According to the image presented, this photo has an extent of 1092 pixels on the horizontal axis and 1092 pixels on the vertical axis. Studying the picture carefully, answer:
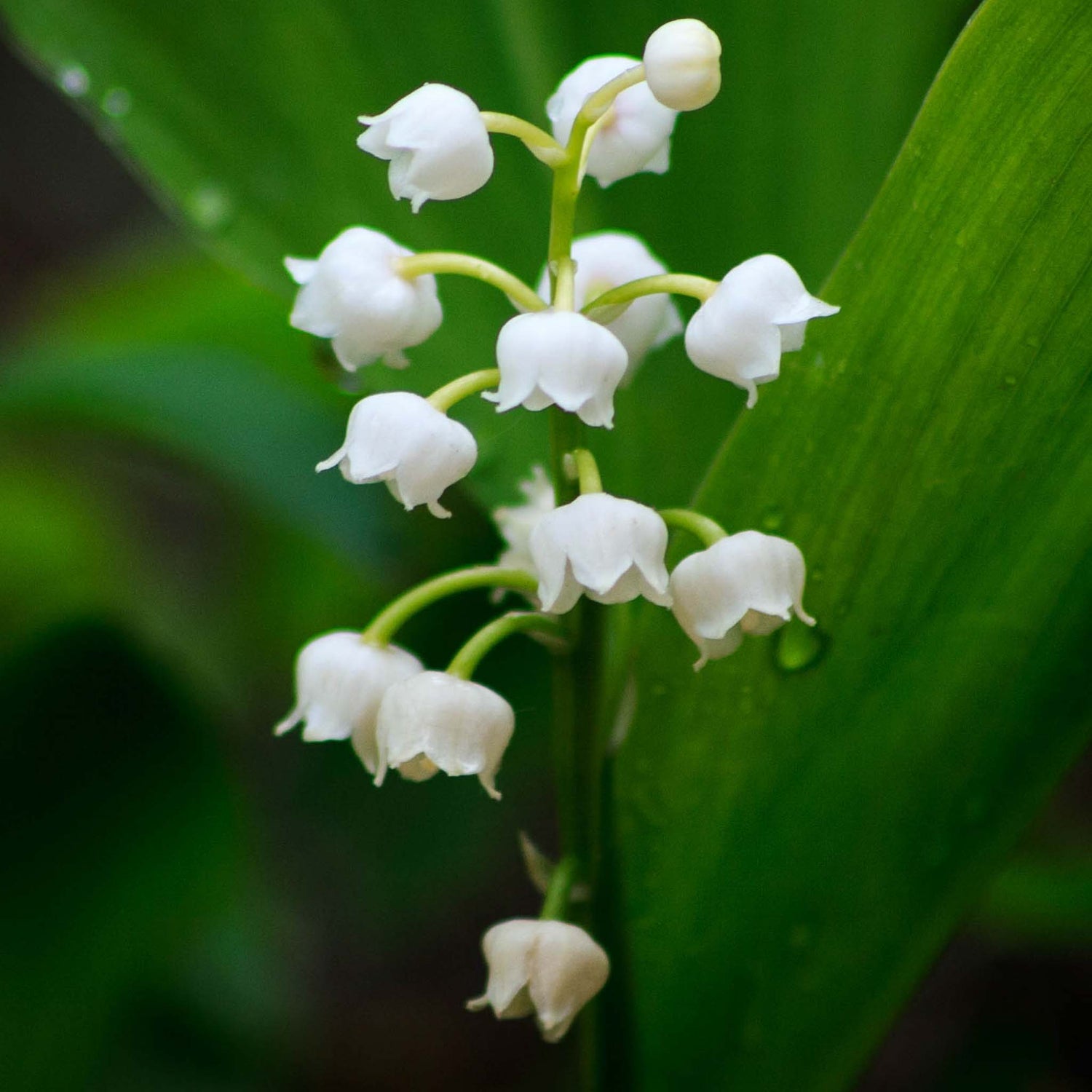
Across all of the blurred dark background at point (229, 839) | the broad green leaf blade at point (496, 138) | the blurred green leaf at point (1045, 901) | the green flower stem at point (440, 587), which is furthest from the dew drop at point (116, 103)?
the blurred green leaf at point (1045, 901)

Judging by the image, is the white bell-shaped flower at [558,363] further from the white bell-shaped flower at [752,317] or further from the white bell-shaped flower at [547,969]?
the white bell-shaped flower at [547,969]

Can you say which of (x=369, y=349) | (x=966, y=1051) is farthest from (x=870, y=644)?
(x=966, y=1051)

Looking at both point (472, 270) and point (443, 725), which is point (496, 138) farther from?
point (443, 725)

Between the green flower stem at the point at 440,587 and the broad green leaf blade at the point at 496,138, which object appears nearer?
the green flower stem at the point at 440,587

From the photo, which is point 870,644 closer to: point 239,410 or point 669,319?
point 669,319

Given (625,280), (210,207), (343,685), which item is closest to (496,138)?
(210,207)

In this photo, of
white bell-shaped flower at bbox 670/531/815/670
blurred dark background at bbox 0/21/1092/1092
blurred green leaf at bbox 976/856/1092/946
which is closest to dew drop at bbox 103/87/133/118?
blurred dark background at bbox 0/21/1092/1092

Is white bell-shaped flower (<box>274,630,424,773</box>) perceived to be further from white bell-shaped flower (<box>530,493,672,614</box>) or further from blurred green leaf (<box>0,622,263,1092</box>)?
blurred green leaf (<box>0,622,263,1092</box>)
